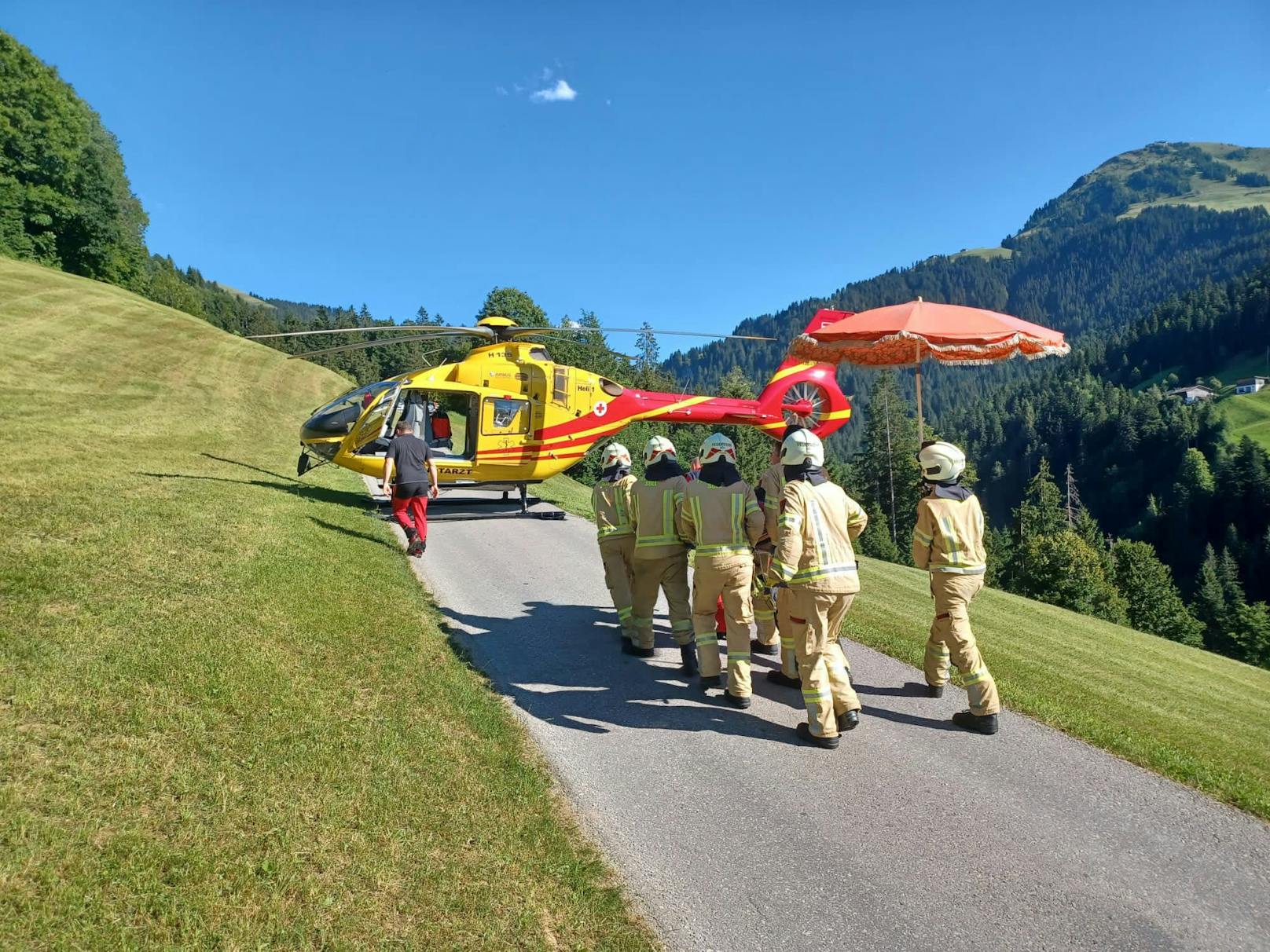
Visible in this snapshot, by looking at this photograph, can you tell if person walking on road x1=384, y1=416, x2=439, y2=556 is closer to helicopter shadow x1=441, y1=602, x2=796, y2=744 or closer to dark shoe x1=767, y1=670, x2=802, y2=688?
helicopter shadow x1=441, y1=602, x2=796, y2=744

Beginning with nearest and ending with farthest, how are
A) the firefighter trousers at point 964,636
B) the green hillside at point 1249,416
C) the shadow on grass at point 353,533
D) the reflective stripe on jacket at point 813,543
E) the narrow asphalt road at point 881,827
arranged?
the narrow asphalt road at point 881,827 → the reflective stripe on jacket at point 813,543 → the firefighter trousers at point 964,636 → the shadow on grass at point 353,533 → the green hillside at point 1249,416

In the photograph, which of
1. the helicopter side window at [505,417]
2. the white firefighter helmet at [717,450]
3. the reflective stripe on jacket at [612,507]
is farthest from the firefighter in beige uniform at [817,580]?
the helicopter side window at [505,417]

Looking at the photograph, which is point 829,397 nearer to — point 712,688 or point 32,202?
point 712,688

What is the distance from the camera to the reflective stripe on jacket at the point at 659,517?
680 cm

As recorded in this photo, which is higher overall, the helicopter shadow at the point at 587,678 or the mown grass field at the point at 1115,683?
the helicopter shadow at the point at 587,678

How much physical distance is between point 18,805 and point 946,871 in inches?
198

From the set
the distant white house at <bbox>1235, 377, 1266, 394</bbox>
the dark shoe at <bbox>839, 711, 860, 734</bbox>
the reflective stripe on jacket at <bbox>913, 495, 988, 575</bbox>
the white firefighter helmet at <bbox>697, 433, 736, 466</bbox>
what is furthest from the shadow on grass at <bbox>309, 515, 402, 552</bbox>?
the distant white house at <bbox>1235, 377, 1266, 394</bbox>

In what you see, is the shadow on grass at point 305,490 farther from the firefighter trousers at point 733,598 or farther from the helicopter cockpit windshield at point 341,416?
the firefighter trousers at point 733,598

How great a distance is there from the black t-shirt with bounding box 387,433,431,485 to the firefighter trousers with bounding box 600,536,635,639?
4.37 m

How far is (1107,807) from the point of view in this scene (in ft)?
15.5

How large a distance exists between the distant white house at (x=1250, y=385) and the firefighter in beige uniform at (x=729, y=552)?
533 feet

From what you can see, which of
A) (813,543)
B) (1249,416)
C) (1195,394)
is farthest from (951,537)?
(1195,394)

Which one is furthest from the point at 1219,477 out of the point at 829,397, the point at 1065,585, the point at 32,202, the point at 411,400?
the point at 32,202

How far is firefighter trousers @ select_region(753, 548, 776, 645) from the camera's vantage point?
22.9 ft
